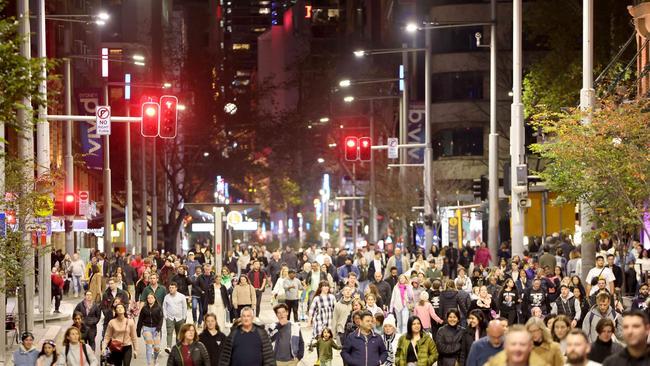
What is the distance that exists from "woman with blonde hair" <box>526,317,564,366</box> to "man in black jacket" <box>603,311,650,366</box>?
982mm

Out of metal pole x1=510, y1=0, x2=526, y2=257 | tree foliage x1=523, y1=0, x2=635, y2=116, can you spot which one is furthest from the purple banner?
metal pole x1=510, y1=0, x2=526, y2=257

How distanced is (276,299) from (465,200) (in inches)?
2047

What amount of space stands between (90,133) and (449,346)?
44.7m

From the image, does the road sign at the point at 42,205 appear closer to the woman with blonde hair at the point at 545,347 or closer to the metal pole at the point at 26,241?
the metal pole at the point at 26,241

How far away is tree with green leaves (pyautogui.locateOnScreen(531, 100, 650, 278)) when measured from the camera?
93.0ft

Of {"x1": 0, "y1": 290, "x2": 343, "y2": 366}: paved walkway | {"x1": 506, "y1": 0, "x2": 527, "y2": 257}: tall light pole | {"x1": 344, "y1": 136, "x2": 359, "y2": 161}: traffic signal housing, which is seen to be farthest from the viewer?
{"x1": 344, "y1": 136, "x2": 359, "y2": 161}: traffic signal housing

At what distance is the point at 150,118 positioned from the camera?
32.3 metres

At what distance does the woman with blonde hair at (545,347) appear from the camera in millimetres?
12574

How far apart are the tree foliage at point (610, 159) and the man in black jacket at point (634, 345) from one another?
16.5 m

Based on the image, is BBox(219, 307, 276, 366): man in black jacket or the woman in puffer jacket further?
the woman in puffer jacket

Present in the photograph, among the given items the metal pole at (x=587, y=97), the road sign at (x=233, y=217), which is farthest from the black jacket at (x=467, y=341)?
the road sign at (x=233, y=217)

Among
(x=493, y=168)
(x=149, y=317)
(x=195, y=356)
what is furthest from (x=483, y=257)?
(x=195, y=356)

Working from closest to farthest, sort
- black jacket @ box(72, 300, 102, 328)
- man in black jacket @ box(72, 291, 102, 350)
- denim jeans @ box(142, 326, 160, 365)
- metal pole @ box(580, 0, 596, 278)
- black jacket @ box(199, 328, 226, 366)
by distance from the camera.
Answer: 1. black jacket @ box(199, 328, 226, 366)
2. man in black jacket @ box(72, 291, 102, 350)
3. black jacket @ box(72, 300, 102, 328)
4. denim jeans @ box(142, 326, 160, 365)
5. metal pole @ box(580, 0, 596, 278)

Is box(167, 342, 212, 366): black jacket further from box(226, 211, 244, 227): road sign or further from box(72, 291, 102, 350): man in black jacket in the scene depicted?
box(226, 211, 244, 227): road sign
